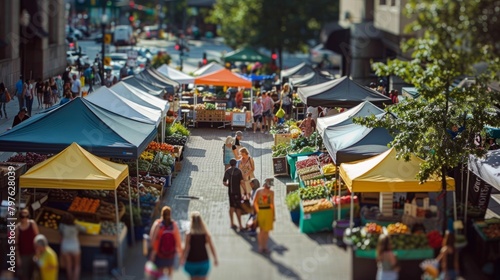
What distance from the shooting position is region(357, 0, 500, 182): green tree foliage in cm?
1427

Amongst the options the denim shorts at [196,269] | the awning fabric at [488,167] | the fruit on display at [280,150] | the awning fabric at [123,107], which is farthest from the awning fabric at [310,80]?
the denim shorts at [196,269]

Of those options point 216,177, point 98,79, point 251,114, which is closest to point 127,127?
point 216,177

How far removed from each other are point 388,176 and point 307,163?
5203 mm

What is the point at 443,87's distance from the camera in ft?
54.0

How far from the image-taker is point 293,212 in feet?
60.0

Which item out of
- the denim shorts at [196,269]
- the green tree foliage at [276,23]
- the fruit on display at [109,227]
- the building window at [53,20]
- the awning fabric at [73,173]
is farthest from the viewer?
the green tree foliage at [276,23]

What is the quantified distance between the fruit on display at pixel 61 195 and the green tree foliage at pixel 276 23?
46.3m

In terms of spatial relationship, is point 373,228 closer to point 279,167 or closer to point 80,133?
point 80,133

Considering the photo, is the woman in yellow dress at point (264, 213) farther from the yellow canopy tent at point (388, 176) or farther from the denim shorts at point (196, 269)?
the denim shorts at point (196, 269)

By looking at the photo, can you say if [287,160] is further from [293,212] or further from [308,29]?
[308,29]

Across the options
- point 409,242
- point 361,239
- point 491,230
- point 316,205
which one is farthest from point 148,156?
point 491,230

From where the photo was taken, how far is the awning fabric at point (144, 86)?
98.8 ft

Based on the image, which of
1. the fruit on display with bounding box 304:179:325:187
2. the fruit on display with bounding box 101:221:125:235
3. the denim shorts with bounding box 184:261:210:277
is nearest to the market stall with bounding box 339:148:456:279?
the fruit on display with bounding box 304:179:325:187

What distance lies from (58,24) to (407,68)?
3729 centimetres
